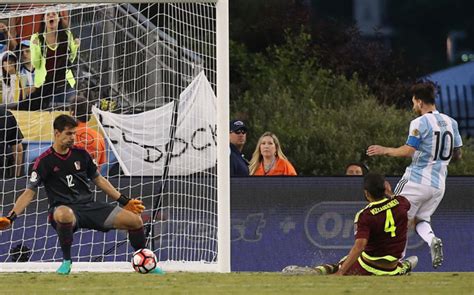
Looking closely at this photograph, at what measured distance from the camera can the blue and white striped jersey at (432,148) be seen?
1580cm

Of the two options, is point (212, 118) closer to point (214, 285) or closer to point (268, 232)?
point (268, 232)

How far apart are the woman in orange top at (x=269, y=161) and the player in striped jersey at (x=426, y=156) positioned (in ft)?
8.24

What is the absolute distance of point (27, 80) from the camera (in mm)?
18516

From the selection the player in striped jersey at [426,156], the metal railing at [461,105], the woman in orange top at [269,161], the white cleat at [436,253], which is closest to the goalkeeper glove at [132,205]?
the player in striped jersey at [426,156]

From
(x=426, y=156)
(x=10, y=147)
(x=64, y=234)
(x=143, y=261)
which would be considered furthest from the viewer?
(x=10, y=147)

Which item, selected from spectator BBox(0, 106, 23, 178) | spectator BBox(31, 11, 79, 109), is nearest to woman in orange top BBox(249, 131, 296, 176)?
spectator BBox(31, 11, 79, 109)

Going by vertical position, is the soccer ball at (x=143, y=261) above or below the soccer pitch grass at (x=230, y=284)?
above

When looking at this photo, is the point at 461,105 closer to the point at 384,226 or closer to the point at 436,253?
the point at 436,253

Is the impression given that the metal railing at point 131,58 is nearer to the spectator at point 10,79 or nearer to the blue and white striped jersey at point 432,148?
the spectator at point 10,79

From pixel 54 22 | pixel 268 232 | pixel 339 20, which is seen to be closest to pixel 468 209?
pixel 268 232

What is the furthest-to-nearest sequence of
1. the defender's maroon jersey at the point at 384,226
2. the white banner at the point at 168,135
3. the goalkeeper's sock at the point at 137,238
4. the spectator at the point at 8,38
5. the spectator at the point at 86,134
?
the spectator at the point at 8,38 → the spectator at the point at 86,134 → the white banner at the point at 168,135 → the goalkeeper's sock at the point at 137,238 → the defender's maroon jersey at the point at 384,226

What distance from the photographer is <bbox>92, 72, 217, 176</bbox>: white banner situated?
1752 centimetres

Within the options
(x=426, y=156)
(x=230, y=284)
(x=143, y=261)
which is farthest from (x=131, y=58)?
(x=230, y=284)

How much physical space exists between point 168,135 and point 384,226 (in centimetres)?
374
